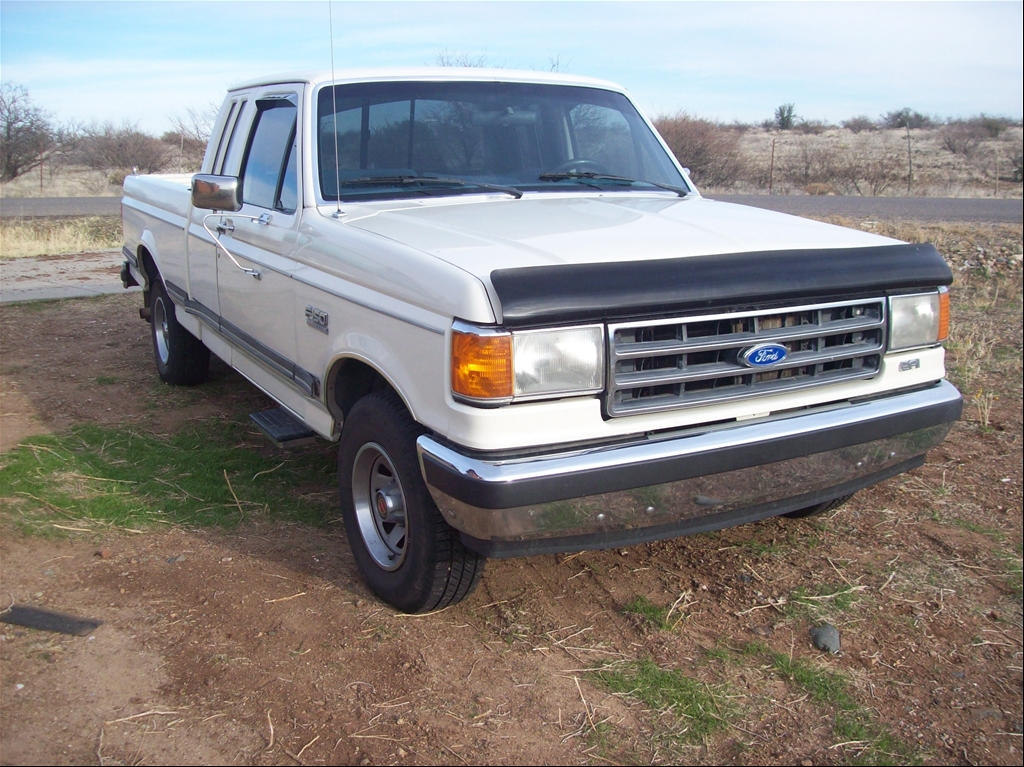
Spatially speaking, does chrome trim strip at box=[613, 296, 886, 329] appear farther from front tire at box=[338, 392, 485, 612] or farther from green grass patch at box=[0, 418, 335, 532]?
green grass patch at box=[0, 418, 335, 532]

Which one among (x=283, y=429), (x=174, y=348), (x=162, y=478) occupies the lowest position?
(x=162, y=478)

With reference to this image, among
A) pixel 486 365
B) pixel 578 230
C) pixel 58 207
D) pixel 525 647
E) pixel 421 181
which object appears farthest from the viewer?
pixel 58 207

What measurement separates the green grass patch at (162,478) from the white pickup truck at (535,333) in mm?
487

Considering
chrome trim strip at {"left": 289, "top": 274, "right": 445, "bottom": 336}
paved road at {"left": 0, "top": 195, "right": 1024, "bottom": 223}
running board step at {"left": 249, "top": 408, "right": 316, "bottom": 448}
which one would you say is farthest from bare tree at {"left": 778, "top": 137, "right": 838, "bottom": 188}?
chrome trim strip at {"left": 289, "top": 274, "right": 445, "bottom": 336}

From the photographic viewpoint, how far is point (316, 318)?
365cm

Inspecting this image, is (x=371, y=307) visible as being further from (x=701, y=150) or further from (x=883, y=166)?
(x=883, y=166)

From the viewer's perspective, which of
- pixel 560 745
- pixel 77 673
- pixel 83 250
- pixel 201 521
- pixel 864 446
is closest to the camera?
pixel 560 745

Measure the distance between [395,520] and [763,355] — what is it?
1449mm

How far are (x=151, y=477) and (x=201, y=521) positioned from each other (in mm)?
719

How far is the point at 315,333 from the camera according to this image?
3688mm

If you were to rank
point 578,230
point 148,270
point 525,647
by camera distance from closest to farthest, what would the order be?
point 525,647, point 578,230, point 148,270

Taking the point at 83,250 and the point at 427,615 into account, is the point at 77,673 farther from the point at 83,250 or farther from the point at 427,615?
the point at 83,250

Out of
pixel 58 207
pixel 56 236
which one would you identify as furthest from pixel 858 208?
pixel 58 207

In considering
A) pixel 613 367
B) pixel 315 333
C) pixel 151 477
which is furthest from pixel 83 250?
pixel 613 367
